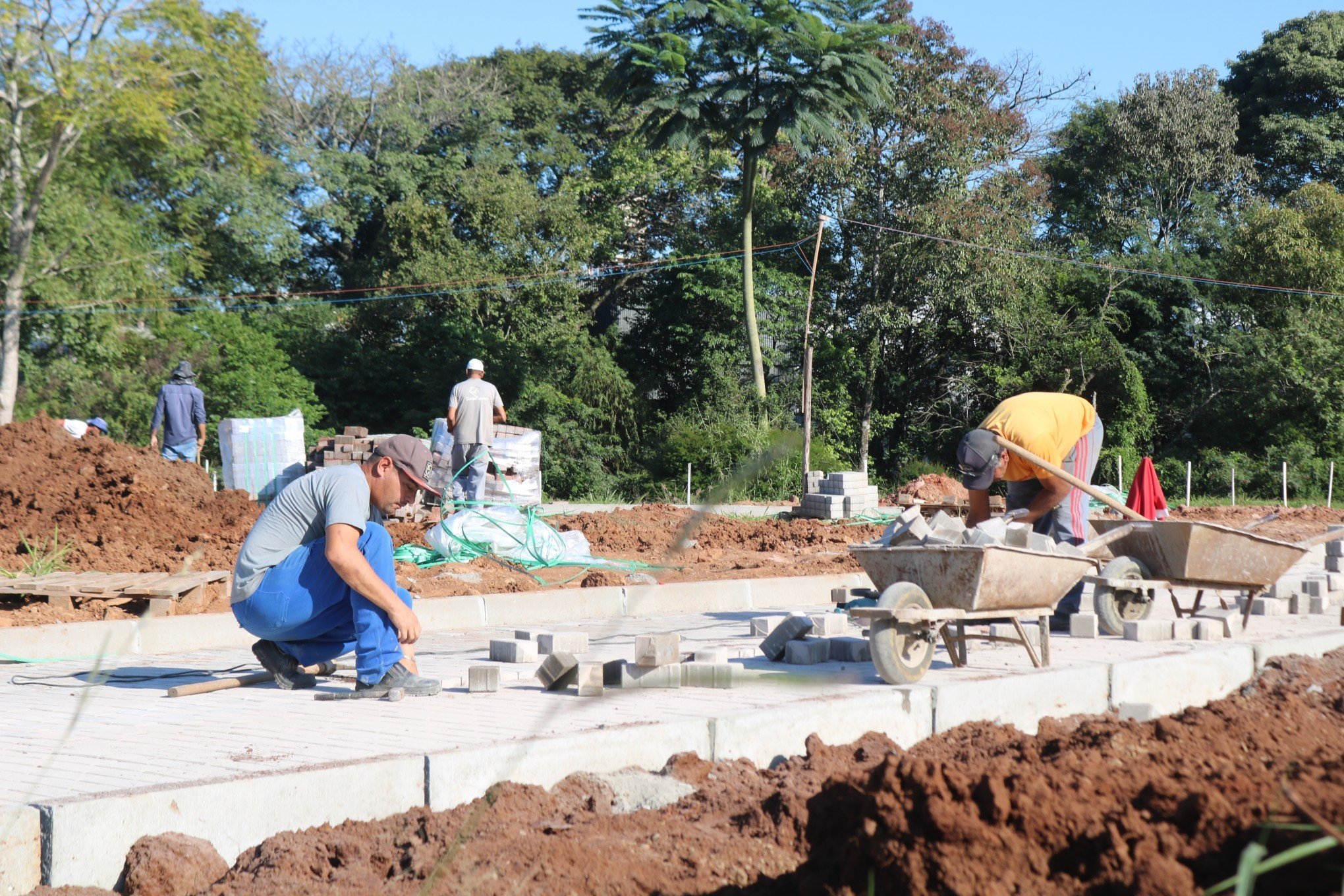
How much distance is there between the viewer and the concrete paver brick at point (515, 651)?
6234 mm

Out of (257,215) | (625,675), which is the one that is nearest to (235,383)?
(257,215)

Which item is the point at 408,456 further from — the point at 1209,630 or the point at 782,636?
the point at 1209,630

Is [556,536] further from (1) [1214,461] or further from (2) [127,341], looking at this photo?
(1) [1214,461]

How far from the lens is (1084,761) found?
8.56 feet

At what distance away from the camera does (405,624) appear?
5000mm

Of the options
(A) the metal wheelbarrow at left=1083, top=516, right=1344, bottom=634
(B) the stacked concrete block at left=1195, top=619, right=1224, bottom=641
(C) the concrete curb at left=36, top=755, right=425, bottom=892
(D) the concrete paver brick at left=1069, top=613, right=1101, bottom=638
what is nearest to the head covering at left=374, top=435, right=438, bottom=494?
(C) the concrete curb at left=36, top=755, right=425, bottom=892

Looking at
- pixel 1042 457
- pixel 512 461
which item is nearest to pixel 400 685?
pixel 1042 457

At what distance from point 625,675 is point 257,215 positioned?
28.0m

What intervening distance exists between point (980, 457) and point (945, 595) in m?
1.25

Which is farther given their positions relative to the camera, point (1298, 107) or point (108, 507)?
point (1298, 107)

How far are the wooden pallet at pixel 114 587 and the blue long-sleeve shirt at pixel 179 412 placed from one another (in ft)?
18.1

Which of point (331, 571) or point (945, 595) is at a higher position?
point (331, 571)

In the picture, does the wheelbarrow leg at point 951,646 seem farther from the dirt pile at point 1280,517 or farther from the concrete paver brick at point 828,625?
the dirt pile at point 1280,517

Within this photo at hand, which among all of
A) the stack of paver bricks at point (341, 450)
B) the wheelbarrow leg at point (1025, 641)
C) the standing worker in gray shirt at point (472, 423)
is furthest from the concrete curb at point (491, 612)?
the stack of paver bricks at point (341, 450)
